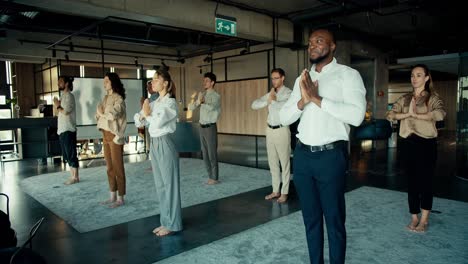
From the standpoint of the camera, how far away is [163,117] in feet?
10.3

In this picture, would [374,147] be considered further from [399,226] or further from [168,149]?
[168,149]

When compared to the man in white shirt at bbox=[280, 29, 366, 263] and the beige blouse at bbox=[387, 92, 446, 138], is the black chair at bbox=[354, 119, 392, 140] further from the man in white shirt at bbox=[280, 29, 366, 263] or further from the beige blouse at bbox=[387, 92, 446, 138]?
the man in white shirt at bbox=[280, 29, 366, 263]

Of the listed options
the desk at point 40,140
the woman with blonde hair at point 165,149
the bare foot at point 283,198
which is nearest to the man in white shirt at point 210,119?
the bare foot at point 283,198

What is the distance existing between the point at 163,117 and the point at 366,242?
217cm

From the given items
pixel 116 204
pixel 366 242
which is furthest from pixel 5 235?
pixel 366 242

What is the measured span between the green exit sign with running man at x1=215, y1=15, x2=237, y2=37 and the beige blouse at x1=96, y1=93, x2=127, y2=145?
245cm

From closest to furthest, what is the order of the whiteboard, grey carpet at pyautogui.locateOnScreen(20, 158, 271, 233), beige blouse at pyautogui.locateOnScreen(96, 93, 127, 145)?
grey carpet at pyautogui.locateOnScreen(20, 158, 271, 233) < beige blouse at pyautogui.locateOnScreen(96, 93, 127, 145) < the whiteboard

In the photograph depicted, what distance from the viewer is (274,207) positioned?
163 inches

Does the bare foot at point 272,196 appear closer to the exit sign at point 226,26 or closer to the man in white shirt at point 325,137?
the man in white shirt at point 325,137

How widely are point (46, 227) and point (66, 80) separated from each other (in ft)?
8.88

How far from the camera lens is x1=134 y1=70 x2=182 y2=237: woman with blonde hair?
3178mm

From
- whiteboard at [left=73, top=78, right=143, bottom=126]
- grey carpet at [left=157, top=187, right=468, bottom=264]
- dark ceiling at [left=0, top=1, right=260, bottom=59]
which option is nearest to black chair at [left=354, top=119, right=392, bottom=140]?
dark ceiling at [left=0, top=1, right=260, bottom=59]

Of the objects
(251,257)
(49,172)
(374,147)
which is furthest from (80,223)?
(374,147)

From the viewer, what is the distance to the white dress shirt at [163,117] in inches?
124
